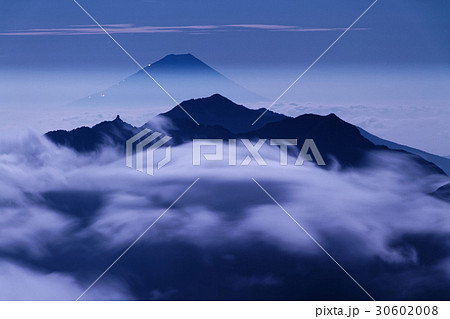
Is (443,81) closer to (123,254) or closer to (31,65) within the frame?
(123,254)

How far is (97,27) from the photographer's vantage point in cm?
343

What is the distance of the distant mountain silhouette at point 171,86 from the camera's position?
3.43 meters

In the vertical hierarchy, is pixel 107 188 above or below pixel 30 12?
below

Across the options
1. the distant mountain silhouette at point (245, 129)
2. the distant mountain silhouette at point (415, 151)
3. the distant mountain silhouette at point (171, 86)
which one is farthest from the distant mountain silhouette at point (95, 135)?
the distant mountain silhouette at point (415, 151)

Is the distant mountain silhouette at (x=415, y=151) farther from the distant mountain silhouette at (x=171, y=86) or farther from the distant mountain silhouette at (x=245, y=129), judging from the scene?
the distant mountain silhouette at (x=171, y=86)

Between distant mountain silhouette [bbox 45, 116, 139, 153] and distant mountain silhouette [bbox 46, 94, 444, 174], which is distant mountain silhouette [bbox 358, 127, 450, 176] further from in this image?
distant mountain silhouette [bbox 45, 116, 139, 153]

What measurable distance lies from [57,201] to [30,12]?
1190mm

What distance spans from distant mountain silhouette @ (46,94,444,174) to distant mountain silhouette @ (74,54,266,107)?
0.20ft

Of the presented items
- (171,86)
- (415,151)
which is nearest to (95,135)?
(171,86)

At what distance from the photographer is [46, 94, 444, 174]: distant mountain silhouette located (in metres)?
3.42

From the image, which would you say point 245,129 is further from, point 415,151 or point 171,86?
point 415,151

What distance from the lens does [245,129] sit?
344 cm

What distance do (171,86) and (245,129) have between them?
54 cm

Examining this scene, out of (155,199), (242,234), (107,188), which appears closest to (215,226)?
(242,234)
